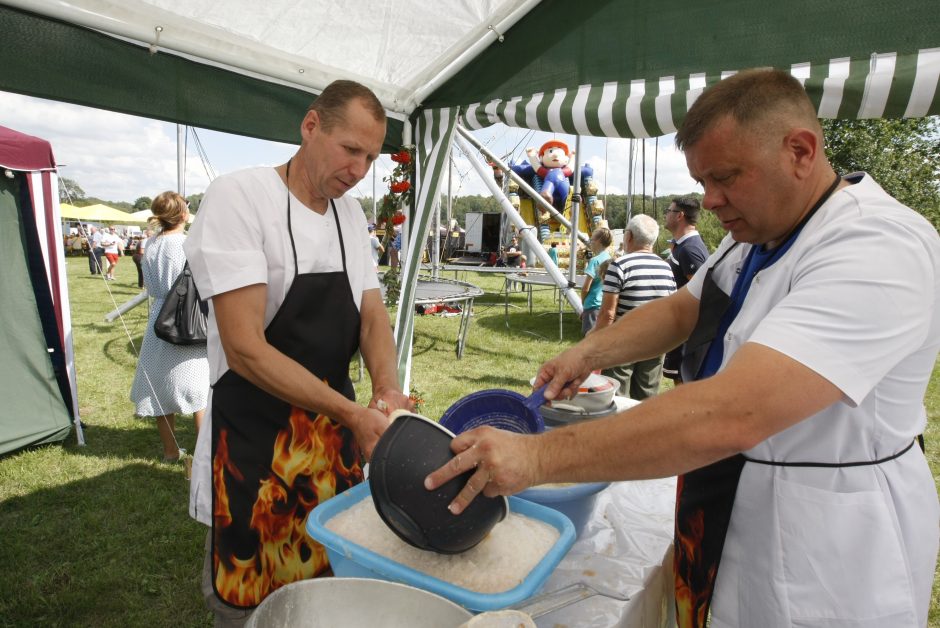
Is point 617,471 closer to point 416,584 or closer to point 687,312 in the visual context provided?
point 416,584

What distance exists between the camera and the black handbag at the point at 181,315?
145 inches

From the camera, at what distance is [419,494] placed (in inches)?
35.4

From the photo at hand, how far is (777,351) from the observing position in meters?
0.84

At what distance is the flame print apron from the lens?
1.11 meters

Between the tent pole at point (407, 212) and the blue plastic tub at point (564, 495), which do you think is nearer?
the blue plastic tub at point (564, 495)

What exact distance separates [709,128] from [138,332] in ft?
30.2

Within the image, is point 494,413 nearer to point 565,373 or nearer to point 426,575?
point 565,373

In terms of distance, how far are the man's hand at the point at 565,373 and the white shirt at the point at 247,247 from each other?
24.8 inches

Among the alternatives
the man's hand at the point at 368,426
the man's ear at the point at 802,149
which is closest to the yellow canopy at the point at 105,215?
the man's hand at the point at 368,426

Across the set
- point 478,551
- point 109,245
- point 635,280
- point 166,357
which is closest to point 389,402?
point 478,551

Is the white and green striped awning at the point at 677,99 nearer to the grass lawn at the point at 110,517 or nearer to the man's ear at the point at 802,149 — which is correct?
the man's ear at the point at 802,149

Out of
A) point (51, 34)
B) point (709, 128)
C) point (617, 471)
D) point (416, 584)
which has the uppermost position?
point (51, 34)

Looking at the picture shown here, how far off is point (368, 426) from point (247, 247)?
1.82 ft

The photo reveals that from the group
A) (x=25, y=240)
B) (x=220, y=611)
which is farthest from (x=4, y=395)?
(x=220, y=611)
